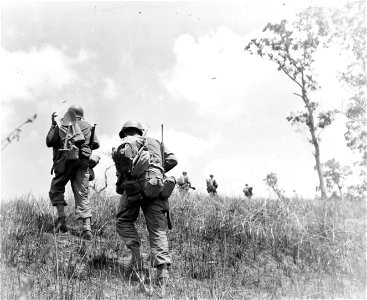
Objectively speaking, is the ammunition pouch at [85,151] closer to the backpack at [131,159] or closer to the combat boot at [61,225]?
the combat boot at [61,225]

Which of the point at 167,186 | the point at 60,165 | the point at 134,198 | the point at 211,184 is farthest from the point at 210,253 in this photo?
the point at 211,184

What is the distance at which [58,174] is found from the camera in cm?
503

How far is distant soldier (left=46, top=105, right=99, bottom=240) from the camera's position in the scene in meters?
4.89

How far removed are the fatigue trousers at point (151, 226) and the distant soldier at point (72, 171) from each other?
0.83 meters

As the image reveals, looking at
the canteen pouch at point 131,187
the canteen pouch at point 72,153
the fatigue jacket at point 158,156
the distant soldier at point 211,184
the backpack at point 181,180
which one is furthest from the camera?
the distant soldier at point 211,184

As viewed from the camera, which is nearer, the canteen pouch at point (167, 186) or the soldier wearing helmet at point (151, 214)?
the soldier wearing helmet at point (151, 214)

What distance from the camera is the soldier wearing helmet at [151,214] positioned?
3984 millimetres

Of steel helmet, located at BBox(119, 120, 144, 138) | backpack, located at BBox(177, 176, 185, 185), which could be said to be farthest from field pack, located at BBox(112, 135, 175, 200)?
backpack, located at BBox(177, 176, 185, 185)

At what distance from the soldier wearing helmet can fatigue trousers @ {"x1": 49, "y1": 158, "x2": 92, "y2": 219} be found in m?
0.83

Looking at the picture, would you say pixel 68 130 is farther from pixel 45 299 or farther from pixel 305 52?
pixel 305 52

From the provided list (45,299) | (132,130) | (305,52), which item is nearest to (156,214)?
(132,130)

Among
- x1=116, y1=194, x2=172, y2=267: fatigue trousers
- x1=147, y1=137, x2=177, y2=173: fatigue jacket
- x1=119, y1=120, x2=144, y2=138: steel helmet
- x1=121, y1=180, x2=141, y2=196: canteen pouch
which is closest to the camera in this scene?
x1=116, y1=194, x2=172, y2=267: fatigue trousers

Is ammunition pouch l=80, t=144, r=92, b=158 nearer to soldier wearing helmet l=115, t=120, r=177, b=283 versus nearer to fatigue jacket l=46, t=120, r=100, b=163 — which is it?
fatigue jacket l=46, t=120, r=100, b=163

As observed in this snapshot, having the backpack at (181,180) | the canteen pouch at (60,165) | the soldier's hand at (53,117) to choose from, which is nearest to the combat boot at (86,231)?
the canteen pouch at (60,165)
